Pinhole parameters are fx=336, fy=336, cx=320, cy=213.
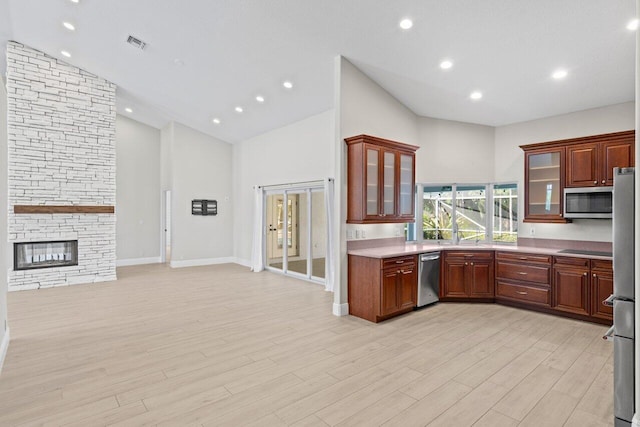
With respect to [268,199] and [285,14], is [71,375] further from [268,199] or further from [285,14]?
[268,199]

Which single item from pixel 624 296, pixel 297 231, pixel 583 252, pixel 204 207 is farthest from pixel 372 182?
pixel 204 207

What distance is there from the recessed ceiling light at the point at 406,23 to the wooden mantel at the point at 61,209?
273 inches

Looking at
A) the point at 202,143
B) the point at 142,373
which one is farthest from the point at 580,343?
the point at 202,143

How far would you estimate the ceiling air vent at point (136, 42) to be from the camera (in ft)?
17.9

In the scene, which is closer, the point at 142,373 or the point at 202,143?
the point at 142,373

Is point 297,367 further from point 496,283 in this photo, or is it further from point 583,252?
point 583,252

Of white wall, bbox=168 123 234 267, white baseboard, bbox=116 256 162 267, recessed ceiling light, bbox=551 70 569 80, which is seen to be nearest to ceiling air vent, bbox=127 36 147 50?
white wall, bbox=168 123 234 267

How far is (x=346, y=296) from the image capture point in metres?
4.84

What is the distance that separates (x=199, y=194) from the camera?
936 centimetres

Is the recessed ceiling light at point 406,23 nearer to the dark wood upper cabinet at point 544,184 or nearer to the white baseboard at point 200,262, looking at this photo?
the dark wood upper cabinet at point 544,184

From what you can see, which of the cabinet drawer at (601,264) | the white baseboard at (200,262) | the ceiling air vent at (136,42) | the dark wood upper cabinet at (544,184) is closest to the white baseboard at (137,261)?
the white baseboard at (200,262)

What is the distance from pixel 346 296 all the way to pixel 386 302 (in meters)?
0.62

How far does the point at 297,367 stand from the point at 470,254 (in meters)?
3.46

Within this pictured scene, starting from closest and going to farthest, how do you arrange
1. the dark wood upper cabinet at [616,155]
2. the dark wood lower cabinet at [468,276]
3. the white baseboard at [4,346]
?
1. the white baseboard at [4,346]
2. the dark wood upper cabinet at [616,155]
3. the dark wood lower cabinet at [468,276]
